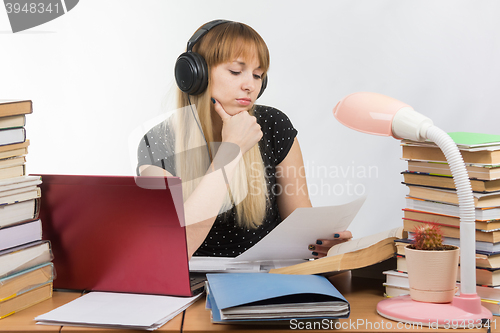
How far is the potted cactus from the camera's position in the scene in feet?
2.20

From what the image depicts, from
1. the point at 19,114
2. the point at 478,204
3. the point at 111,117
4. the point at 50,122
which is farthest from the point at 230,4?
the point at 478,204

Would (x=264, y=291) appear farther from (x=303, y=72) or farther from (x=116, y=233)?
(x=303, y=72)

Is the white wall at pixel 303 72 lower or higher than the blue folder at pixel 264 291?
higher

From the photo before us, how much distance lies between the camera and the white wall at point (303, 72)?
7.51 feet

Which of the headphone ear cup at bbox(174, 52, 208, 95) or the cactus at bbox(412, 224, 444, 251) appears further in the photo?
the headphone ear cup at bbox(174, 52, 208, 95)

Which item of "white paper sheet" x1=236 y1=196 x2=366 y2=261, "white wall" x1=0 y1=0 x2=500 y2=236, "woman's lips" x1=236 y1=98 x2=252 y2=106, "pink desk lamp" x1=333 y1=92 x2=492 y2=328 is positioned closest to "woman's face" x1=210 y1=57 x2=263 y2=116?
"woman's lips" x1=236 y1=98 x2=252 y2=106

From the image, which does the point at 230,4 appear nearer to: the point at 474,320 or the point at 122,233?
the point at 122,233

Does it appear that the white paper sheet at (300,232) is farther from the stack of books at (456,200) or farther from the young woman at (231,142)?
the young woman at (231,142)

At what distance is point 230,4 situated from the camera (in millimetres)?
2465

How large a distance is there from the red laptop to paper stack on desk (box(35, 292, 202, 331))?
0.03 meters

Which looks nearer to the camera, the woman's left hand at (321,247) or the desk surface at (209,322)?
the desk surface at (209,322)

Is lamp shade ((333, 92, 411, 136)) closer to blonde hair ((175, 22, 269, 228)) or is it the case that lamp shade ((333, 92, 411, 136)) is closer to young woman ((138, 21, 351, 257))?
young woman ((138, 21, 351, 257))

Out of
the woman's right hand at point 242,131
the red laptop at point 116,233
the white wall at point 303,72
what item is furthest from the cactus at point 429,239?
the white wall at point 303,72

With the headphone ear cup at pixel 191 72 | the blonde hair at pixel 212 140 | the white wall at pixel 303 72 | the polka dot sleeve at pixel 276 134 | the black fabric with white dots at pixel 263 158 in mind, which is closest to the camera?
the headphone ear cup at pixel 191 72
